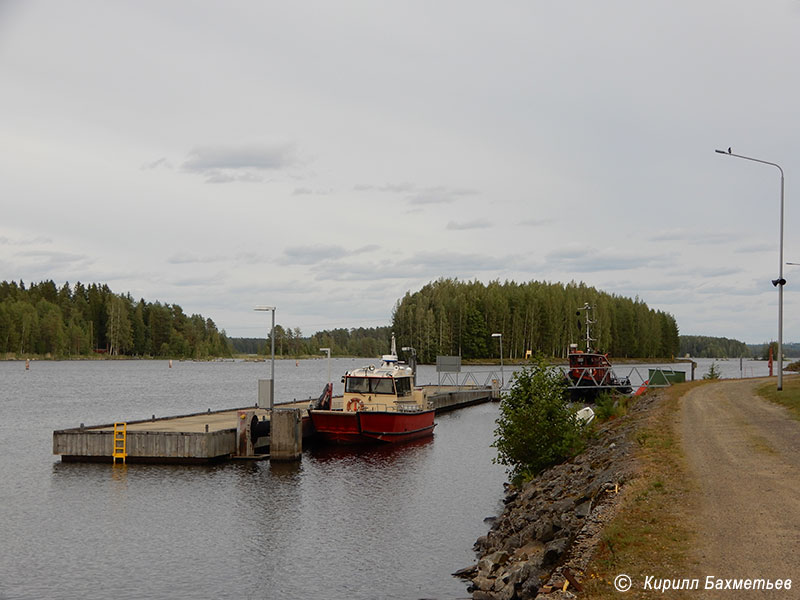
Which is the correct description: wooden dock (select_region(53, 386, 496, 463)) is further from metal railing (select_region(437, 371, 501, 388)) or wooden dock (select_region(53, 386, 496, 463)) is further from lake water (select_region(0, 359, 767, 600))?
metal railing (select_region(437, 371, 501, 388))

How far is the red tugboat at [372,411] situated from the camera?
49.6 metres

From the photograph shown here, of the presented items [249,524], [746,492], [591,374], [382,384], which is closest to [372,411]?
[382,384]

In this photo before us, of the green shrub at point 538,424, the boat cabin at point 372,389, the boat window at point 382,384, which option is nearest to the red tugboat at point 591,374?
the boat cabin at point 372,389

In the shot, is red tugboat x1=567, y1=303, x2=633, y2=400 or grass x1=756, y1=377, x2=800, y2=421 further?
red tugboat x1=567, y1=303, x2=633, y2=400

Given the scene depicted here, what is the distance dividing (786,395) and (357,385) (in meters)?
23.6

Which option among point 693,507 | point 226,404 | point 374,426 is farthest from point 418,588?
point 226,404

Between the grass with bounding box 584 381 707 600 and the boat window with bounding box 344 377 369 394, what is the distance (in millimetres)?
26957

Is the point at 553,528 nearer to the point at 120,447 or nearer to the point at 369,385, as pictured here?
the point at 120,447

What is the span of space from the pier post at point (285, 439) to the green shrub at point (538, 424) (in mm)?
13204

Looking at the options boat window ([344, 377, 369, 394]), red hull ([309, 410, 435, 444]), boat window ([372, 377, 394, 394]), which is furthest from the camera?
boat window ([372, 377, 394, 394])

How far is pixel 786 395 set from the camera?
4041 centimetres

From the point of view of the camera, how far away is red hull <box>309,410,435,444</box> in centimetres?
4941

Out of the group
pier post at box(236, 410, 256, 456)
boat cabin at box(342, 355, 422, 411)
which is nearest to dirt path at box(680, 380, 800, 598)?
boat cabin at box(342, 355, 422, 411)

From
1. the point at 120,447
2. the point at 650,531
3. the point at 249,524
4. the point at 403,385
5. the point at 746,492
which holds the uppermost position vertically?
the point at 403,385
